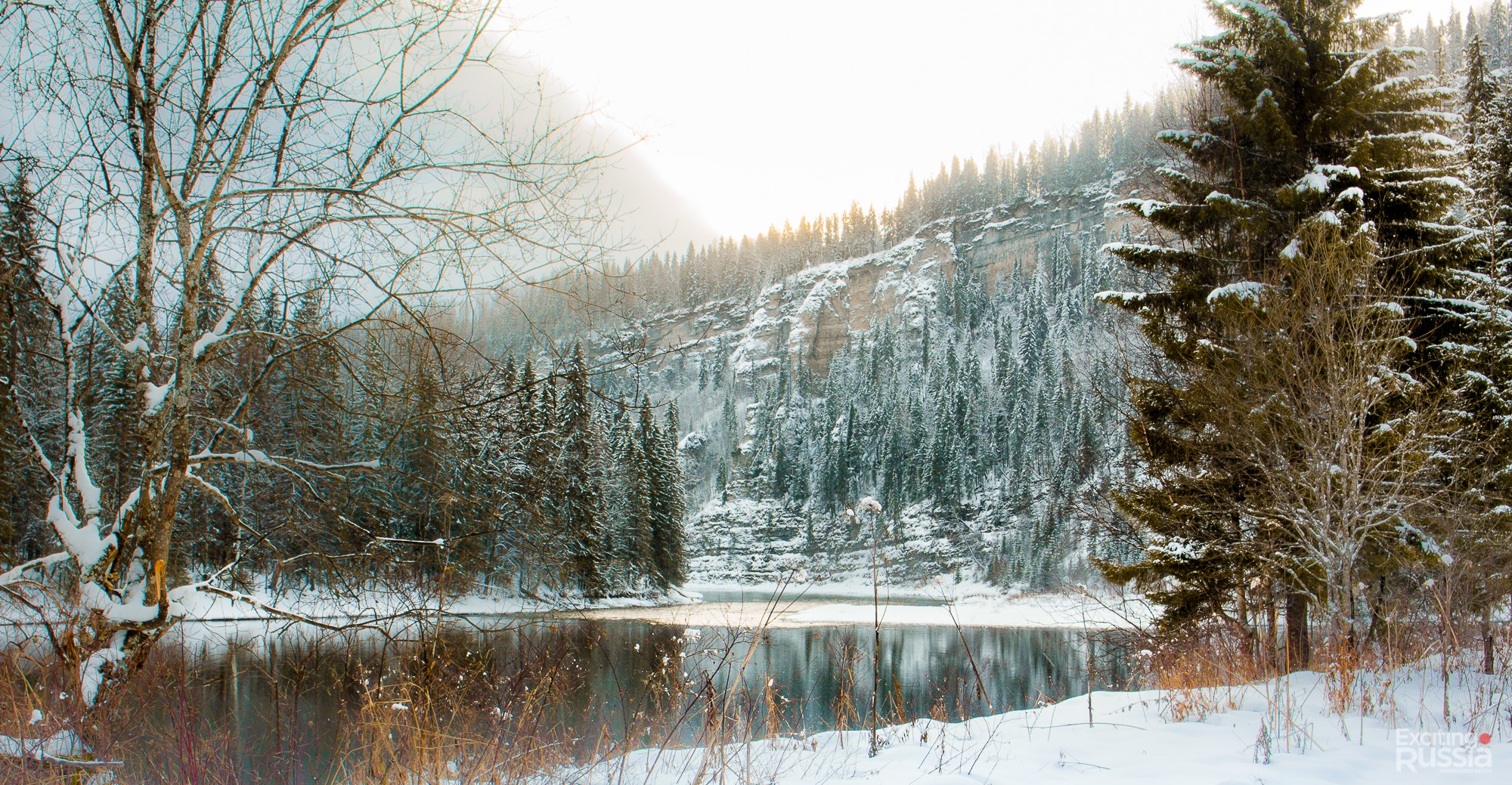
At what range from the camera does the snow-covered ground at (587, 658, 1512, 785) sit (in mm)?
3213

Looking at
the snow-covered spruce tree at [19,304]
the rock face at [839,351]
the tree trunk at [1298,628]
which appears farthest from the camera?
the rock face at [839,351]

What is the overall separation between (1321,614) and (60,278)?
10.2 meters

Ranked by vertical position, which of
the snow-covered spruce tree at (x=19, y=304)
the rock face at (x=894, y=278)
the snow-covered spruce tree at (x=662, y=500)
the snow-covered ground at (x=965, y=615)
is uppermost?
the rock face at (x=894, y=278)

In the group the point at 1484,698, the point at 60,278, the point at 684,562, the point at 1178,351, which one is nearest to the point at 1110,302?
the point at 1178,351

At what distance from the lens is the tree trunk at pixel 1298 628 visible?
28.1 feet

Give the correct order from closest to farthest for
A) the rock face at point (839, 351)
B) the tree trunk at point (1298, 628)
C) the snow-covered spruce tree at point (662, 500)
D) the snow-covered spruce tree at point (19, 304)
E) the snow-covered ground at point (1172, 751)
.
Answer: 1. the snow-covered spruce tree at point (19, 304)
2. the snow-covered ground at point (1172, 751)
3. the tree trunk at point (1298, 628)
4. the snow-covered spruce tree at point (662, 500)
5. the rock face at point (839, 351)

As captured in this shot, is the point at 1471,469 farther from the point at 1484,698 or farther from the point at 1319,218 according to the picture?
the point at 1484,698

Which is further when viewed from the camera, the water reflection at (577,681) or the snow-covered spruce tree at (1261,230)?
the snow-covered spruce tree at (1261,230)

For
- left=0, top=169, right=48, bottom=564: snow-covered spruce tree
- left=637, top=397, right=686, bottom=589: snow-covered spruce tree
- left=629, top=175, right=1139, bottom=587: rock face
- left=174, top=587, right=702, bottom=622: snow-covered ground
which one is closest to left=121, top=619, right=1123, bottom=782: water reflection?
left=174, top=587, right=702, bottom=622: snow-covered ground

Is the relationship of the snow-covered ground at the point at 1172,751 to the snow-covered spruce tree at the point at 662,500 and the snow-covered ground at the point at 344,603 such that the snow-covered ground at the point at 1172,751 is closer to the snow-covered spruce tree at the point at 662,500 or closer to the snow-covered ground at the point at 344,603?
the snow-covered ground at the point at 344,603

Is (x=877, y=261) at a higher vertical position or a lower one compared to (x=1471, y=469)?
higher

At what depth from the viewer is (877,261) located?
14238 cm

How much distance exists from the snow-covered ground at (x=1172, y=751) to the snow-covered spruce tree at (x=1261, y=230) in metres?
3.34

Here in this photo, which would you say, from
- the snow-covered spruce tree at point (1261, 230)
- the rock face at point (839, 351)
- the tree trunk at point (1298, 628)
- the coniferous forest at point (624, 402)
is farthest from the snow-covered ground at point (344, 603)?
the rock face at point (839, 351)
